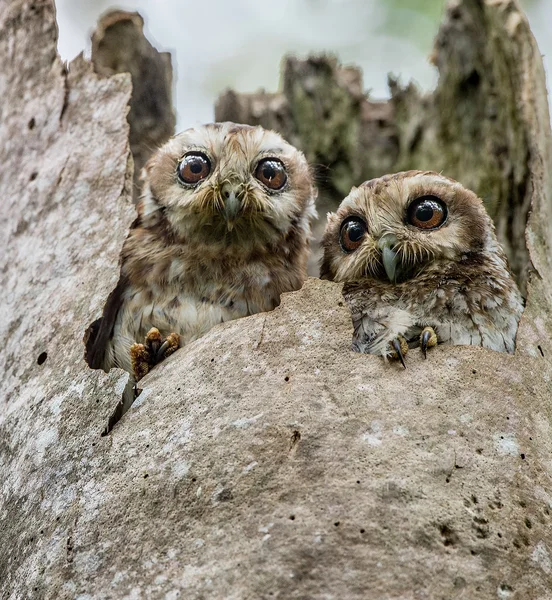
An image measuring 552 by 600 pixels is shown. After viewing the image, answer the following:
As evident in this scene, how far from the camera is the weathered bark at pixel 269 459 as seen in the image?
7.51ft

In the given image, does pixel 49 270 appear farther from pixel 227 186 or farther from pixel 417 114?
pixel 417 114

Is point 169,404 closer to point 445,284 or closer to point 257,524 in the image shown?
point 257,524

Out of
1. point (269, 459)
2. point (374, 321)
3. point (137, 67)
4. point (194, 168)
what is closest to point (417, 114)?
point (137, 67)

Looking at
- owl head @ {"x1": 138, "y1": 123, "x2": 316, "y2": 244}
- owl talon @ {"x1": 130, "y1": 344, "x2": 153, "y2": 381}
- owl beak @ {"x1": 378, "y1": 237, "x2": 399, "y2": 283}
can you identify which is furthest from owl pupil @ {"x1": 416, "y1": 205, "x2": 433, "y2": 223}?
owl talon @ {"x1": 130, "y1": 344, "x2": 153, "y2": 381}

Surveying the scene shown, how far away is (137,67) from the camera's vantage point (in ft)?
18.4

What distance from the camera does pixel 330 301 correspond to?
3074 mm

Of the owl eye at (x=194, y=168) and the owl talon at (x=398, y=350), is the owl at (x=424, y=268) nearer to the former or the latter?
the owl talon at (x=398, y=350)

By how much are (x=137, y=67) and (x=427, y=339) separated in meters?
3.53

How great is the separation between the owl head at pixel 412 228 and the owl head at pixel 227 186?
0.39 meters

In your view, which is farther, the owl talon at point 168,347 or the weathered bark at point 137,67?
the weathered bark at point 137,67

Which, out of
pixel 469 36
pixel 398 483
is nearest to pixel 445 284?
pixel 398 483

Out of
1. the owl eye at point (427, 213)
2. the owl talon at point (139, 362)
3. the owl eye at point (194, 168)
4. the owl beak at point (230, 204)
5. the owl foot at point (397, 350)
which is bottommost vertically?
the owl talon at point (139, 362)

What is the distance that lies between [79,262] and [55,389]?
2.20 ft

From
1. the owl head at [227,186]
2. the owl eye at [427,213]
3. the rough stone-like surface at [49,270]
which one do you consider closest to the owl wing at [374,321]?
the owl eye at [427,213]
